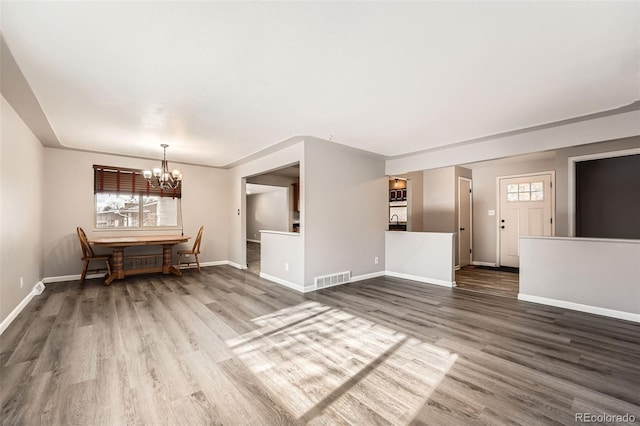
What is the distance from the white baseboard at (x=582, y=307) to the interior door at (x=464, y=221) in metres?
2.58

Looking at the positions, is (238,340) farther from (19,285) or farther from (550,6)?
(550,6)

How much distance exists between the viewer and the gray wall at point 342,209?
14.6 ft

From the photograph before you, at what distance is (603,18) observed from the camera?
1.75 m

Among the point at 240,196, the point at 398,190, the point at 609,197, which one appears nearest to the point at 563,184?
the point at 609,197

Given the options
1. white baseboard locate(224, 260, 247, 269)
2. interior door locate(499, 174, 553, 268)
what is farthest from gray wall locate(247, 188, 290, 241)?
interior door locate(499, 174, 553, 268)

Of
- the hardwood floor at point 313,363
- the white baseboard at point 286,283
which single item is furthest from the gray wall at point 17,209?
the white baseboard at point 286,283

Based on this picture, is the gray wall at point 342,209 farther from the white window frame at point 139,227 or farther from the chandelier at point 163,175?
the white window frame at point 139,227

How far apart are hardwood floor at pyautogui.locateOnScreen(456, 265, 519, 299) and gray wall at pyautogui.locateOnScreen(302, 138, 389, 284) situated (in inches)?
61.1

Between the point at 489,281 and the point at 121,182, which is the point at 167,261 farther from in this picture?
the point at 489,281

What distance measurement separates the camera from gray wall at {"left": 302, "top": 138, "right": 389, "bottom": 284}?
4.46m

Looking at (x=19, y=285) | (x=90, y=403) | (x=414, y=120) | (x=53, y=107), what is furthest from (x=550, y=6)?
(x=19, y=285)

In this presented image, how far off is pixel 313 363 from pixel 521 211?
243 inches

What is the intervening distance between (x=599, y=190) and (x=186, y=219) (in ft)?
26.7

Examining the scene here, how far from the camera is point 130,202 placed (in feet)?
19.6
